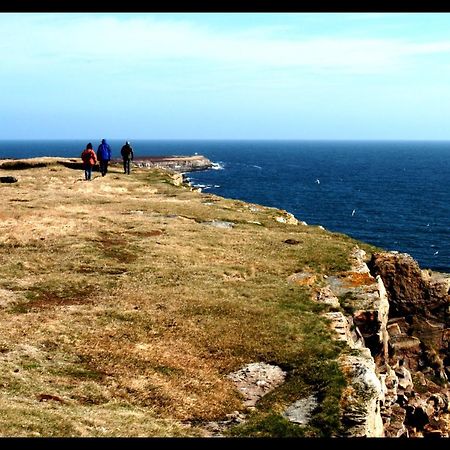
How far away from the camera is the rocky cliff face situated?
19328mm

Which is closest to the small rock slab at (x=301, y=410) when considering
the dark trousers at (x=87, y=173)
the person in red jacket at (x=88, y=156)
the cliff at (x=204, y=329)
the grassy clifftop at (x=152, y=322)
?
the cliff at (x=204, y=329)

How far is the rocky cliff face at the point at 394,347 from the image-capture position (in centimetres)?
1933

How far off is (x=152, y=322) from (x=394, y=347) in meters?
21.8

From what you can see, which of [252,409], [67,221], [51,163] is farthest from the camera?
[51,163]

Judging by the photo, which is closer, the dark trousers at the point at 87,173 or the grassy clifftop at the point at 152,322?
the grassy clifftop at the point at 152,322

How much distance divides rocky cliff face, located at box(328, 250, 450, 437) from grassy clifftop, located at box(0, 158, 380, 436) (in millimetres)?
887

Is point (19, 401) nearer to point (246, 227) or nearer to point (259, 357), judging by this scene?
point (259, 357)

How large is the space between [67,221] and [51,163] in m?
38.5

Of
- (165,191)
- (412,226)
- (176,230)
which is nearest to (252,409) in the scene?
(176,230)

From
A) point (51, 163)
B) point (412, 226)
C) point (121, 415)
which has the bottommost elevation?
point (412, 226)

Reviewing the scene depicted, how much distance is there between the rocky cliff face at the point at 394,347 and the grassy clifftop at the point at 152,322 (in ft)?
2.91

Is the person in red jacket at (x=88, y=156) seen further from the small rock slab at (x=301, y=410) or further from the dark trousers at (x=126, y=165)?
the small rock slab at (x=301, y=410)

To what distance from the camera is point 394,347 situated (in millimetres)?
38469

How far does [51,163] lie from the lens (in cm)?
7538
